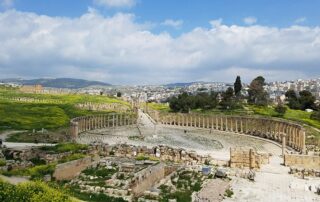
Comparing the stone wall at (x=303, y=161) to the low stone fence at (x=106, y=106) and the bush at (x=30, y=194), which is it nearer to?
the bush at (x=30, y=194)

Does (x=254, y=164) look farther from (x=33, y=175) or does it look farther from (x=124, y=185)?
(x=33, y=175)

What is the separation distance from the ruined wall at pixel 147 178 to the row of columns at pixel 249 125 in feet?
115

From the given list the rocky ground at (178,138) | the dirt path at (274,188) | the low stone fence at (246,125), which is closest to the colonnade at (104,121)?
the rocky ground at (178,138)

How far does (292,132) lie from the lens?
7725 centimetres

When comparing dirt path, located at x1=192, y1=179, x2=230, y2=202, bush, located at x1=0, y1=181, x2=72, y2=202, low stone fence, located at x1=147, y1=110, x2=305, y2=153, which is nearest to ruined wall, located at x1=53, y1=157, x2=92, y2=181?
dirt path, located at x1=192, y1=179, x2=230, y2=202

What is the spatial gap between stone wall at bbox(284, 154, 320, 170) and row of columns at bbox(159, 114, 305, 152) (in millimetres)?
19934

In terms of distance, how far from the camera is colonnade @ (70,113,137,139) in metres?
91.2

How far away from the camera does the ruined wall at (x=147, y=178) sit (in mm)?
30747

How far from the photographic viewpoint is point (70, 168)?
35156 mm

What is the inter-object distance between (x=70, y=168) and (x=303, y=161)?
80.0 ft

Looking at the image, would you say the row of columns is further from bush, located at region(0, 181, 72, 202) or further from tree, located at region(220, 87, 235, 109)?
bush, located at region(0, 181, 72, 202)

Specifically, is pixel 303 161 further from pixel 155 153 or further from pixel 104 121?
pixel 104 121

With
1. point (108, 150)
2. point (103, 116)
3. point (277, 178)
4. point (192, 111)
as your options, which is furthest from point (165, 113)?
point (277, 178)

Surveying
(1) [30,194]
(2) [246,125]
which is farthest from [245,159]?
(2) [246,125]
